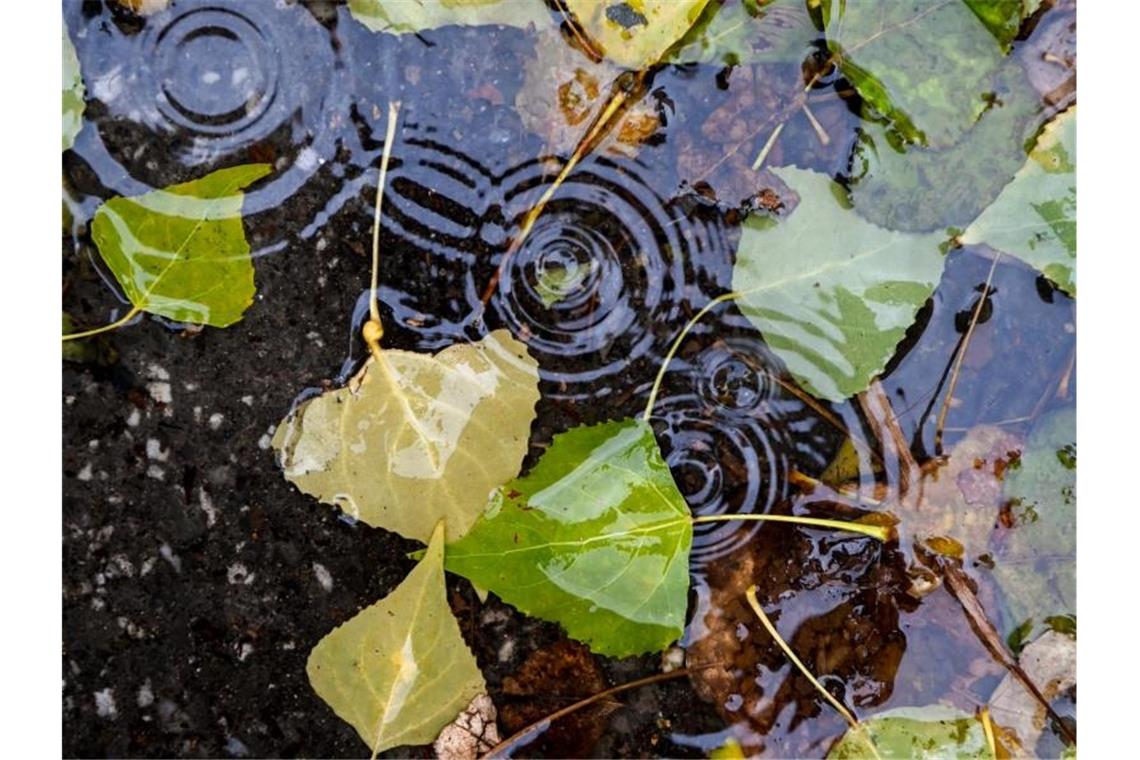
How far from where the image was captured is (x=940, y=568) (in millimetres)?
1273

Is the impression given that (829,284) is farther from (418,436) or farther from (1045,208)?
(418,436)

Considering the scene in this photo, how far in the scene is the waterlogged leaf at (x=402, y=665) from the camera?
1.24m

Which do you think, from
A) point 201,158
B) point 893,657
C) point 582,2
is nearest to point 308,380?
point 201,158

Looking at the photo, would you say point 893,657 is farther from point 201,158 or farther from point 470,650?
point 201,158

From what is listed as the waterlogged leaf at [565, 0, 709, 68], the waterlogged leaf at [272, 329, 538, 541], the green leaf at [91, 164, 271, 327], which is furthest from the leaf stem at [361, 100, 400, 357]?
the waterlogged leaf at [565, 0, 709, 68]

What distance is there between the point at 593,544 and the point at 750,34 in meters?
0.66

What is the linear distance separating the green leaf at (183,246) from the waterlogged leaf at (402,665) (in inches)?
15.9

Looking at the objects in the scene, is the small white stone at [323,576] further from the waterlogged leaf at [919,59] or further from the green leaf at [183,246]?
the waterlogged leaf at [919,59]

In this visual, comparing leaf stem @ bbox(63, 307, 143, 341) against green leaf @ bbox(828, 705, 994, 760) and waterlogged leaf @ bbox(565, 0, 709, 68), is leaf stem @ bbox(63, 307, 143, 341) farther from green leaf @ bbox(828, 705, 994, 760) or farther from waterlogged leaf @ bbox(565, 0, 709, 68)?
green leaf @ bbox(828, 705, 994, 760)

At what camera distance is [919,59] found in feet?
3.93

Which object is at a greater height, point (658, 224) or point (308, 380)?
point (658, 224)

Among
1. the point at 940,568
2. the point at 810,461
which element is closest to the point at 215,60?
the point at 810,461

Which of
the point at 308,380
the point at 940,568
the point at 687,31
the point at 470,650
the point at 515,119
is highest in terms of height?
the point at 687,31

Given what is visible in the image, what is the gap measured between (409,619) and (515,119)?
2.10ft
